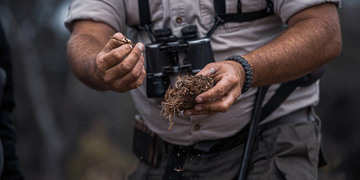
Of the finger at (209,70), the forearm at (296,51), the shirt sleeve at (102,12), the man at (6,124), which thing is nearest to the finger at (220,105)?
the finger at (209,70)

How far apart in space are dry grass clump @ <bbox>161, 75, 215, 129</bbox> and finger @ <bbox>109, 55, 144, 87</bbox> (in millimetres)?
207

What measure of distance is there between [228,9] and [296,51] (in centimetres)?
51

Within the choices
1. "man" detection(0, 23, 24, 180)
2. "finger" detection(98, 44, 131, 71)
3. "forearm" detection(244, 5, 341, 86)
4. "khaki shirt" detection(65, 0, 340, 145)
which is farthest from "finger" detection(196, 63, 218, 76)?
"man" detection(0, 23, 24, 180)

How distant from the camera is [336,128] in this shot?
9.06m

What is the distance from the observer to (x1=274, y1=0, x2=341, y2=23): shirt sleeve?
237cm

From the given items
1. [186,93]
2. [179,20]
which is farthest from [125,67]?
[179,20]

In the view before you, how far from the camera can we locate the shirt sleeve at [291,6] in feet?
7.77

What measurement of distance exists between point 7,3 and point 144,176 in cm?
1164

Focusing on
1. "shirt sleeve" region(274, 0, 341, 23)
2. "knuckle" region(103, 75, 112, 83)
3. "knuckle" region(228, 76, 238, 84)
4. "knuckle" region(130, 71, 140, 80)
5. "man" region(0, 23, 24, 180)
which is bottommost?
"man" region(0, 23, 24, 180)

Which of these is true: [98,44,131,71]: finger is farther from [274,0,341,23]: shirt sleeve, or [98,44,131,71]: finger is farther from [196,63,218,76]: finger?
[274,0,341,23]: shirt sleeve

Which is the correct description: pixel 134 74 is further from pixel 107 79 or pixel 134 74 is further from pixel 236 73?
pixel 236 73

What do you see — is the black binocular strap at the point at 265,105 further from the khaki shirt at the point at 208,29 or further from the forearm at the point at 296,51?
the forearm at the point at 296,51

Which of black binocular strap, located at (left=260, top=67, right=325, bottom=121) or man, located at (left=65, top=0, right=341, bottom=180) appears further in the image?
black binocular strap, located at (left=260, top=67, right=325, bottom=121)

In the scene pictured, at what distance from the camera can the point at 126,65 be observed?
190 centimetres
